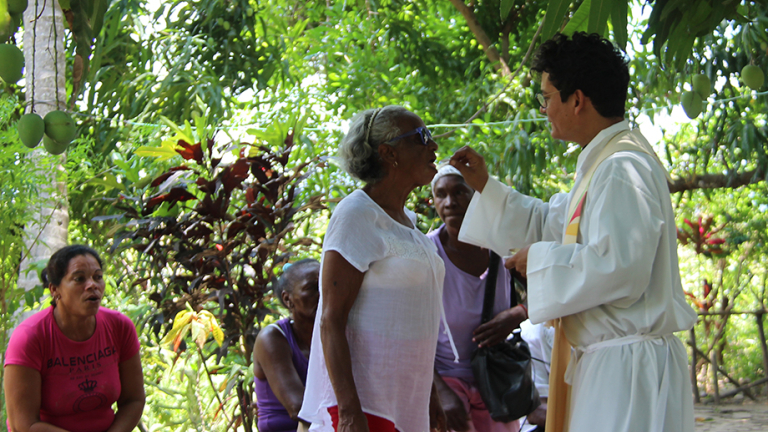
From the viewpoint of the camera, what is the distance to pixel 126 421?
8.92 ft

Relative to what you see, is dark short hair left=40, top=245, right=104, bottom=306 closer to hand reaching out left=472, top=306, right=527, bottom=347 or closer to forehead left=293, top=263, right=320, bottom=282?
forehead left=293, top=263, right=320, bottom=282

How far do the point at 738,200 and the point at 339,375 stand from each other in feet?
23.0

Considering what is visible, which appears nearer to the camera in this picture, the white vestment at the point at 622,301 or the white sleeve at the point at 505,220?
the white vestment at the point at 622,301

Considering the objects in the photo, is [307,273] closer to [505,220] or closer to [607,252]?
[505,220]

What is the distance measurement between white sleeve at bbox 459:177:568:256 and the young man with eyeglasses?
1.17ft

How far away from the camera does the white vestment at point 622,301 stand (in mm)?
1542

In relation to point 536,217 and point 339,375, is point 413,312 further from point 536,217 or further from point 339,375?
point 536,217

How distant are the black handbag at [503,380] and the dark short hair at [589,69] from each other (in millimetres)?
821

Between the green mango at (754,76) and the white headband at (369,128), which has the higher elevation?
the green mango at (754,76)

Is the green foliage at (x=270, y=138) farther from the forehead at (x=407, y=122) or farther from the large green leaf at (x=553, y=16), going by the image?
the forehead at (x=407, y=122)

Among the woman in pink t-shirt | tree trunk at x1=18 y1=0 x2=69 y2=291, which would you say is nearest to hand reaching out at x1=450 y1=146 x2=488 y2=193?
the woman in pink t-shirt

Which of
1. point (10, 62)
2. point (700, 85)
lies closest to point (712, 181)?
point (700, 85)

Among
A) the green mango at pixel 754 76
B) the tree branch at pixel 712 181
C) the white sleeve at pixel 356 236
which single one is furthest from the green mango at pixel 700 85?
the tree branch at pixel 712 181

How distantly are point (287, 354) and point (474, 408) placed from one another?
65 cm
